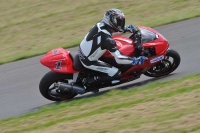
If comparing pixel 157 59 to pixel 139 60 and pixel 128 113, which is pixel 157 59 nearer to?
pixel 139 60

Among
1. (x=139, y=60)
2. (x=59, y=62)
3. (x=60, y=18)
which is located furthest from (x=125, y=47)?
(x=60, y=18)

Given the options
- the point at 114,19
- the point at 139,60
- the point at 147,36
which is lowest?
the point at 139,60

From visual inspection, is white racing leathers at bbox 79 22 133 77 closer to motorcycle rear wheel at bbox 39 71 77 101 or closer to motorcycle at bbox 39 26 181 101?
motorcycle at bbox 39 26 181 101

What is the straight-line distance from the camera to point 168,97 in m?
8.45

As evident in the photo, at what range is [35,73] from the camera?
11781 millimetres

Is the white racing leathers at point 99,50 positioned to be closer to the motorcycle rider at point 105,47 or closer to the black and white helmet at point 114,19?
the motorcycle rider at point 105,47

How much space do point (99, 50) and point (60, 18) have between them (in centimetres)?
737

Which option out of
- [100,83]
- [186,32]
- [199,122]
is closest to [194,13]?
[186,32]

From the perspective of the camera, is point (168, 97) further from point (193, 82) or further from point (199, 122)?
point (199, 122)

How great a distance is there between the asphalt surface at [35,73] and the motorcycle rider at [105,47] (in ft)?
1.77

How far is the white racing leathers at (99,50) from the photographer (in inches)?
374

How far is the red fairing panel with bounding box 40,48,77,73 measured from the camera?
9.60m

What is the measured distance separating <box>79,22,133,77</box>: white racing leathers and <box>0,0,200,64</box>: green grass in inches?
148

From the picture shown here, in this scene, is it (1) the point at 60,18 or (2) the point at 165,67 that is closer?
(2) the point at 165,67
